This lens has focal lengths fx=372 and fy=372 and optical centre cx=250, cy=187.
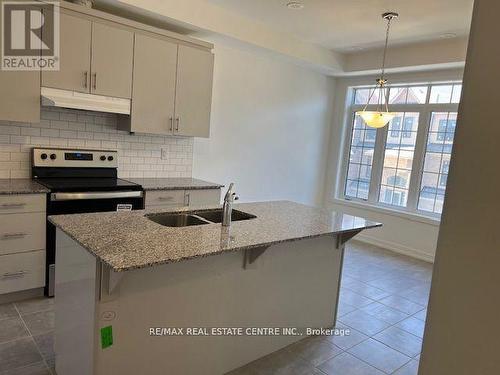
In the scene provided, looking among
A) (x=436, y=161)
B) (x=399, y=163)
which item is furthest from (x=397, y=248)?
(x=436, y=161)

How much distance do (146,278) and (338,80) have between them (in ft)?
16.9

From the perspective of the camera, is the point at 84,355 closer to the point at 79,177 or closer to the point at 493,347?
the point at 493,347

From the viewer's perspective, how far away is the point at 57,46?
121 inches

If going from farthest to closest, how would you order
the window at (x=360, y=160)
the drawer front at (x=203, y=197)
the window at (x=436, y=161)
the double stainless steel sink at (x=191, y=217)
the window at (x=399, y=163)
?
the window at (x=360, y=160) < the window at (x=399, y=163) < the window at (x=436, y=161) < the drawer front at (x=203, y=197) < the double stainless steel sink at (x=191, y=217)

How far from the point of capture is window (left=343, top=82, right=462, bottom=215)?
5125mm

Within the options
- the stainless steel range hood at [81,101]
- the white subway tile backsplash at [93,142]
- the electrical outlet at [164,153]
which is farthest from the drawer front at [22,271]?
the electrical outlet at [164,153]

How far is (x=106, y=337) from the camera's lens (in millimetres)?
1727

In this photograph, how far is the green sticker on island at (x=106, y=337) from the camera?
171 centimetres

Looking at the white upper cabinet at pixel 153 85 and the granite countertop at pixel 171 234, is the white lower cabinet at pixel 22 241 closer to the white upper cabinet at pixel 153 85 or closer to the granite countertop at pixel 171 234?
the granite countertop at pixel 171 234

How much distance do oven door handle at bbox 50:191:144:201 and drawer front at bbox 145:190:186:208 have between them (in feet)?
0.33

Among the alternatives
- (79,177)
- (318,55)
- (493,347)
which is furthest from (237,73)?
(493,347)

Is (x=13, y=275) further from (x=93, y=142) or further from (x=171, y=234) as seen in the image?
(x=171, y=234)

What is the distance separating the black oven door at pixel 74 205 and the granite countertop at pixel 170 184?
255 mm

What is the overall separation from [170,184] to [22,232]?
1374mm
